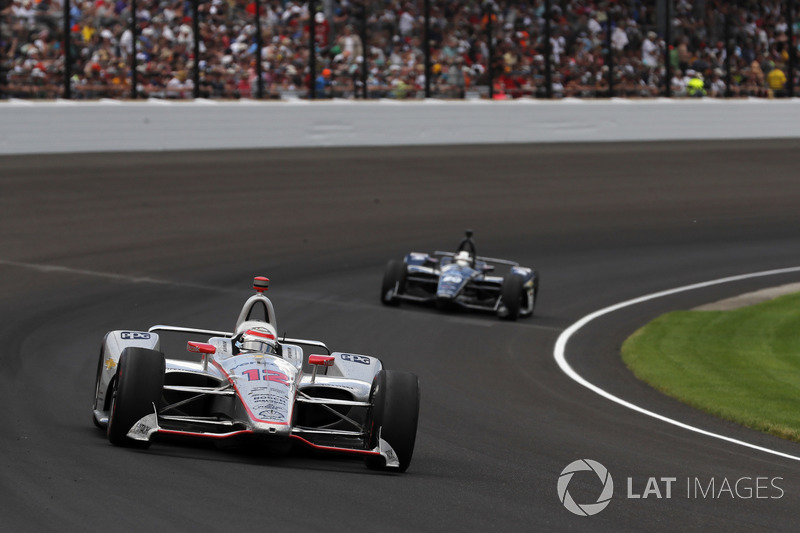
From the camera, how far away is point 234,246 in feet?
72.4

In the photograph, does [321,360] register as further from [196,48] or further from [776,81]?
[776,81]

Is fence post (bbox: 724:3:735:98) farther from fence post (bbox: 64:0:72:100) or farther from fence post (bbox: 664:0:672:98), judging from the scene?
fence post (bbox: 64:0:72:100)


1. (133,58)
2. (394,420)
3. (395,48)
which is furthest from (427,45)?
(394,420)

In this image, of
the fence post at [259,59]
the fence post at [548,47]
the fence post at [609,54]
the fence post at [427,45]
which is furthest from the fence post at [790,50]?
the fence post at [259,59]

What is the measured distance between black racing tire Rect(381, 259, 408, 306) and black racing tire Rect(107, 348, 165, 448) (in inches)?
366

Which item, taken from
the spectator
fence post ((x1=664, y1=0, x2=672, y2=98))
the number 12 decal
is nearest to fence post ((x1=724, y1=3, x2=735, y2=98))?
the spectator

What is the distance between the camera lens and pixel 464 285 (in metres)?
18.6

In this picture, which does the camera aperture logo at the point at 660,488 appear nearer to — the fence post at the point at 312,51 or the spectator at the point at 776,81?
the fence post at the point at 312,51

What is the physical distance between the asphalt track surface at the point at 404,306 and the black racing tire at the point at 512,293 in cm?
21

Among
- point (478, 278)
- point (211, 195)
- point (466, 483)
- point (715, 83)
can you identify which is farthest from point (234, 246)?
point (715, 83)

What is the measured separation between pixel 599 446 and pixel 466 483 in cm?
232

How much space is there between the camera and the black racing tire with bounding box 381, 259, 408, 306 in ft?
61.3

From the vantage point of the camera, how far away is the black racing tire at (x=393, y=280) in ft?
61.3

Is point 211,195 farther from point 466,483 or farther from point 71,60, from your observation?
point 466,483
